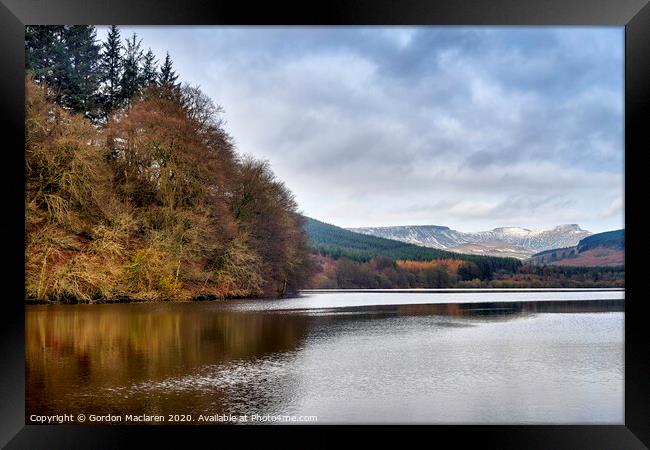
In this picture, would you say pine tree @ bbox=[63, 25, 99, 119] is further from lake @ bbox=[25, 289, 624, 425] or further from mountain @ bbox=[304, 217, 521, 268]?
mountain @ bbox=[304, 217, 521, 268]

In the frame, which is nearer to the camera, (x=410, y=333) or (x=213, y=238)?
(x=410, y=333)

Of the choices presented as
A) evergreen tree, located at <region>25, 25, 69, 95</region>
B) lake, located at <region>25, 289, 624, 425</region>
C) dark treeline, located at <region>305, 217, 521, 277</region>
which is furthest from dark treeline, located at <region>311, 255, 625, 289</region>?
evergreen tree, located at <region>25, 25, 69, 95</region>

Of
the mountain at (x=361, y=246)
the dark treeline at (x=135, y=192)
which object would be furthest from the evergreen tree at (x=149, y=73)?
the mountain at (x=361, y=246)

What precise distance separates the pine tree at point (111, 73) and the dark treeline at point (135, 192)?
36mm

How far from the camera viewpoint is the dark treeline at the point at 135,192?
1228 centimetres

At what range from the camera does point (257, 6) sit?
14.9ft

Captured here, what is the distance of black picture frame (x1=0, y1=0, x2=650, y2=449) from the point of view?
175 inches

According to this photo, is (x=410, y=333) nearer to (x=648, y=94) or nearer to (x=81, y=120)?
(x=648, y=94)

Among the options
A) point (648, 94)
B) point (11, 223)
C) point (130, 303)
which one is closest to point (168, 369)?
point (11, 223)

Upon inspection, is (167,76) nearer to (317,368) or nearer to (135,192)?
(135,192)

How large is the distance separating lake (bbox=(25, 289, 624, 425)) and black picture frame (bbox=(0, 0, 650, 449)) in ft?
1.40

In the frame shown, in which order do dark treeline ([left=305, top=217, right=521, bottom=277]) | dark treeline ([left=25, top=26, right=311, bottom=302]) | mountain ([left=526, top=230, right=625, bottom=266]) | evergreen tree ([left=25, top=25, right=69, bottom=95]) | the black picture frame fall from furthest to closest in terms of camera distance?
dark treeline ([left=305, top=217, right=521, bottom=277]) < dark treeline ([left=25, top=26, right=311, bottom=302]) < evergreen tree ([left=25, top=25, right=69, bottom=95]) < mountain ([left=526, top=230, right=625, bottom=266]) < the black picture frame

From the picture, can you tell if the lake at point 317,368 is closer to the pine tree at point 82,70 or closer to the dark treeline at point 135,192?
the dark treeline at point 135,192

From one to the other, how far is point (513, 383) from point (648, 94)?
4.07 meters
